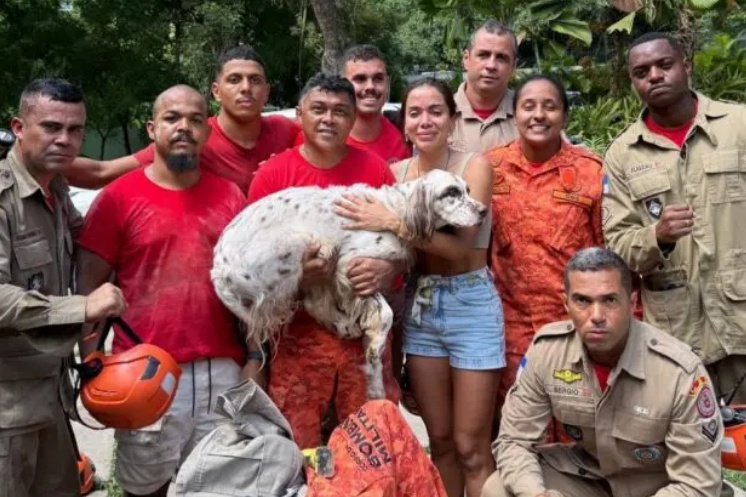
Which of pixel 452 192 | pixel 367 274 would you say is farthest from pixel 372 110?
pixel 367 274

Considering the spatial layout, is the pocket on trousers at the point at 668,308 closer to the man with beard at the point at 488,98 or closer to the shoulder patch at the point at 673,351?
the shoulder patch at the point at 673,351

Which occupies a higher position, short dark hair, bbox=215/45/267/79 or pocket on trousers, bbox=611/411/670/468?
short dark hair, bbox=215/45/267/79

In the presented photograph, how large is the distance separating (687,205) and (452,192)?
3.84 feet

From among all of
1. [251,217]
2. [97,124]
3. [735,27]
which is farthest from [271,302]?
[97,124]

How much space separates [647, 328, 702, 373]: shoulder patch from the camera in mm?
3902

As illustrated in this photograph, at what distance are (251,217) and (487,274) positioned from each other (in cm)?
123

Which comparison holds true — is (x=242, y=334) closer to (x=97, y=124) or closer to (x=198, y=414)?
(x=198, y=414)

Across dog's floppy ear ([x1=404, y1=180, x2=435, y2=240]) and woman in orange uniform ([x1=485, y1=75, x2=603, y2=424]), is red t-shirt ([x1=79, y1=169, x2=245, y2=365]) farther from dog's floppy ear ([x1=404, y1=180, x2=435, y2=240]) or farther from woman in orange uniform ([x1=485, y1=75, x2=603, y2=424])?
woman in orange uniform ([x1=485, y1=75, x2=603, y2=424])

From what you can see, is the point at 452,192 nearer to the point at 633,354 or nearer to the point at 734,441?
the point at 633,354

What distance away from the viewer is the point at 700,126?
180 inches

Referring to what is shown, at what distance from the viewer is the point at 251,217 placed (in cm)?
408

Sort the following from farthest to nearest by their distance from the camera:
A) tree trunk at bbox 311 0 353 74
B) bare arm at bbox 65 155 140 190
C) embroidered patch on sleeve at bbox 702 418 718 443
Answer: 1. tree trunk at bbox 311 0 353 74
2. bare arm at bbox 65 155 140 190
3. embroidered patch on sleeve at bbox 702 418 718 443

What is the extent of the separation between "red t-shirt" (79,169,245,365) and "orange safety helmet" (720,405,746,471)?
2.44 metres

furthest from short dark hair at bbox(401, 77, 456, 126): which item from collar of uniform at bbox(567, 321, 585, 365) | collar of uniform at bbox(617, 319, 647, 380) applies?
collar of uniform at bbox(617, 319, 647, 380)
